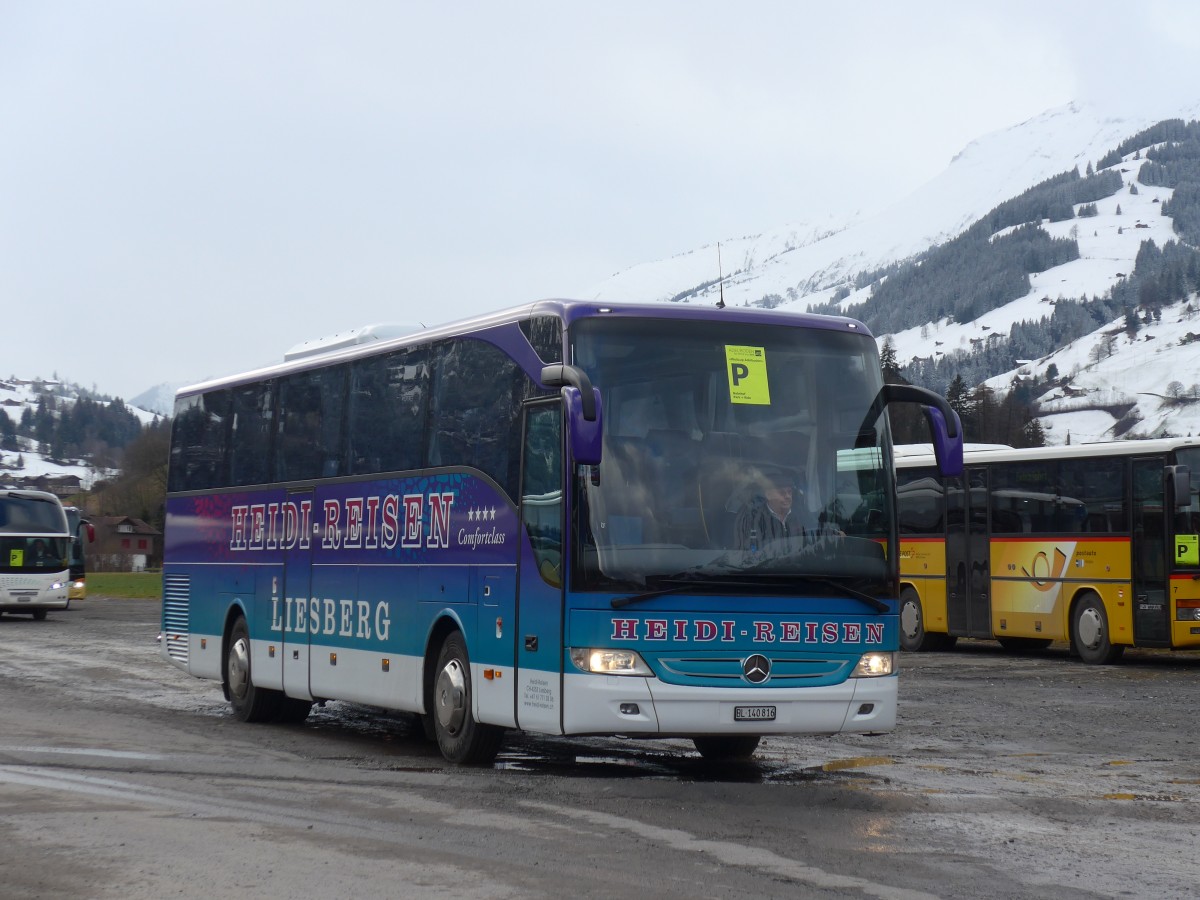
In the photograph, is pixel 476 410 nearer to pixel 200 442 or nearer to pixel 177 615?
pixel 200 442

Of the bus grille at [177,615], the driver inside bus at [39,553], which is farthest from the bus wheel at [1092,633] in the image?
the driver inside bus at [39,553]

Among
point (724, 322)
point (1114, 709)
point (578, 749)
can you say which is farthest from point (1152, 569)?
point (724, 322)

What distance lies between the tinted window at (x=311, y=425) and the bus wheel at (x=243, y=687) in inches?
69.5

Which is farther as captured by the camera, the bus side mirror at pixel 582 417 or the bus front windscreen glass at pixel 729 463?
the bus front windscreen glass at pixel 729 463

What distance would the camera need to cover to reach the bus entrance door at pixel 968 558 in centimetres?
2838

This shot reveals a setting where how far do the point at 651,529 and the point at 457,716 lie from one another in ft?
7.81

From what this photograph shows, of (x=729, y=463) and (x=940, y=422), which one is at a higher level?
(x=940, y=422)

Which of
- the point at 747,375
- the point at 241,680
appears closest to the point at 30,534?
the point at 241,680

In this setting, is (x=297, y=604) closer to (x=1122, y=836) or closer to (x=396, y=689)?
(x=396, y=689)

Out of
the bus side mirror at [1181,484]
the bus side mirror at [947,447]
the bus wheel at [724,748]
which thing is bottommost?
the bus wheel at [724,748]

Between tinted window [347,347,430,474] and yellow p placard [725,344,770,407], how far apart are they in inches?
114

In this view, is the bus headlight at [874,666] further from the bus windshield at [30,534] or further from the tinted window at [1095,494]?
the bus windshield at [30,534]

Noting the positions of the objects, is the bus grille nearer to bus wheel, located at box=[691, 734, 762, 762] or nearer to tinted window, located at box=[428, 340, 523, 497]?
tinted window, located at box=[428, 340, 523, 497]

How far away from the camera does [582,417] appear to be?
1034 centimetres
